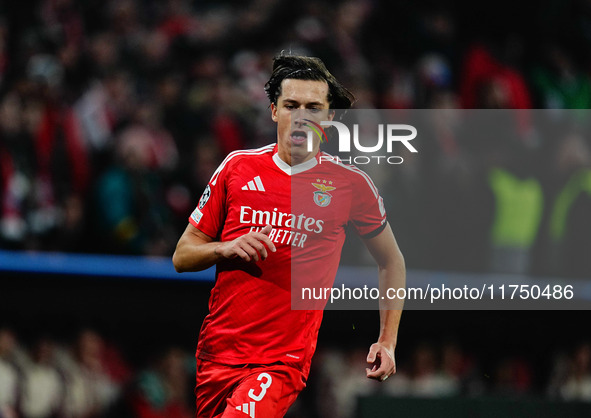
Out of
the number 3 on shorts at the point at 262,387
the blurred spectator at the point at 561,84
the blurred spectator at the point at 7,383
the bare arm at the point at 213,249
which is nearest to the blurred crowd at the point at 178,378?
the blurred spectator at the point at 7,383

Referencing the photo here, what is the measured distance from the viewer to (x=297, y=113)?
471 centimetres

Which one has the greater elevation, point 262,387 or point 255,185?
point 255,185

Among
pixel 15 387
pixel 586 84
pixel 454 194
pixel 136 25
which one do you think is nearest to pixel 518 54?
pixel 586 84

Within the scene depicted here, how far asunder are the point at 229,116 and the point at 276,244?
579cm

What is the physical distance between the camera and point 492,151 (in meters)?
9.99

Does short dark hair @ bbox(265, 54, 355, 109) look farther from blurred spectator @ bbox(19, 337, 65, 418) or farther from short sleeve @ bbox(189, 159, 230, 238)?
blurred spectator @ bbox(19, 337, 65, 418)

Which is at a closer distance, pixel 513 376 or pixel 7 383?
pixel 7 383

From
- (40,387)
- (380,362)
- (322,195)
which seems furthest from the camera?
(40,387)

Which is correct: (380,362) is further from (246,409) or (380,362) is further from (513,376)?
(513,376)

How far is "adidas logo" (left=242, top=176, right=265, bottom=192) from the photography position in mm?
4715

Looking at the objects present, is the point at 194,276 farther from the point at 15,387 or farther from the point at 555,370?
the point at 555,370

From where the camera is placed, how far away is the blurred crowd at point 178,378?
863 centimetres

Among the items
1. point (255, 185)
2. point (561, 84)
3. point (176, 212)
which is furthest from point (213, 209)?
point (561, 84)

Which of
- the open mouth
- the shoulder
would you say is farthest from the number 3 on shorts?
the open mouth
